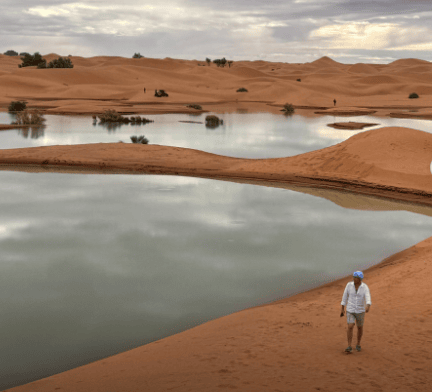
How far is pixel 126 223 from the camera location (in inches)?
654

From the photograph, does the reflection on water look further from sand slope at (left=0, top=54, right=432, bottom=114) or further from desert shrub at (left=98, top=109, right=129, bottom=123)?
sand slope at (left=0, top=54, right=432, bottom=114)

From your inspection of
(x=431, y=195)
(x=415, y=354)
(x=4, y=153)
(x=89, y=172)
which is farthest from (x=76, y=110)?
(x=415, y=354)

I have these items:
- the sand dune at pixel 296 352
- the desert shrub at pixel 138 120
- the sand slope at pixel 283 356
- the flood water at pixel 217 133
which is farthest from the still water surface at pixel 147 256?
the desert shrub at pixel 138 120

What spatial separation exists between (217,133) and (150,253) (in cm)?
2783

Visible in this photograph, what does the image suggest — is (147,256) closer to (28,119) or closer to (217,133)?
(217,133)

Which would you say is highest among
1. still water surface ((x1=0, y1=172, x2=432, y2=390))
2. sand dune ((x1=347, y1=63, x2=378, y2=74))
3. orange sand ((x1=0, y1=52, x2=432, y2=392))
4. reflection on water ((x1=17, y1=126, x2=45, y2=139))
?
sand dune ((x1=347, y1=63, x2=378, y2=74))

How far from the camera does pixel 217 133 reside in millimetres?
41000

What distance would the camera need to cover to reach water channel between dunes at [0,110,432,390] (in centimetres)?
973

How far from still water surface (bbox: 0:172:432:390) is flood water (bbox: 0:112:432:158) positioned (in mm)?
11402

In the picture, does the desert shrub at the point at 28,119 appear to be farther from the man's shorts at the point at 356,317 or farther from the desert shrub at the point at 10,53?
the desert shrub at the point at 10,53

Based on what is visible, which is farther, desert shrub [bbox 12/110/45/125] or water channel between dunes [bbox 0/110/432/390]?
desert shrub [bbox 12/110/45/125]

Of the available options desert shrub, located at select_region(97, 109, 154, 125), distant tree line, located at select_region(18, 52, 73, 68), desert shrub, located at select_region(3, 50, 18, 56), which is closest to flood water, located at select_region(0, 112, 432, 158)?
desert shrub, located at select_region(97, 109, 154, 125)

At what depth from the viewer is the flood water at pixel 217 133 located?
3353 cm

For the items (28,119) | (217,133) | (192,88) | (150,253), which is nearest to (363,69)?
(192,88)
